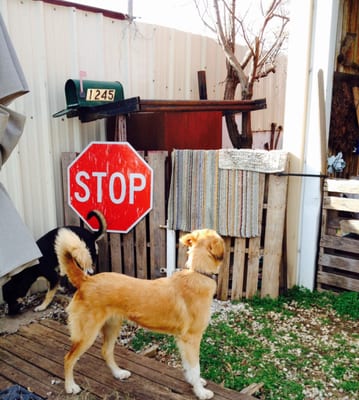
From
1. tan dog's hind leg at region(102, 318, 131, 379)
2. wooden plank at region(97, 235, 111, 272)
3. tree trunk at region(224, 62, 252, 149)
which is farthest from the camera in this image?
tree trunk at region(224, 62, 252, 149)

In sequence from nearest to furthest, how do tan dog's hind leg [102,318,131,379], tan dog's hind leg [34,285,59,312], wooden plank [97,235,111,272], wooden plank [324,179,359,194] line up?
tan dog's hind leg [102,318,131,379], wooden plank [324,179,359,194], tan dog's hind leg [34,285,59,312], wooden plank [97,235,111,272]

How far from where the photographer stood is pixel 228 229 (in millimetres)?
4230

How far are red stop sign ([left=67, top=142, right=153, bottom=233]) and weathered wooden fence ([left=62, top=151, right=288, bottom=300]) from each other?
0.11 meters

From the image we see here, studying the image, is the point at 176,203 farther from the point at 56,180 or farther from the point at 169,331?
the point at 169,331

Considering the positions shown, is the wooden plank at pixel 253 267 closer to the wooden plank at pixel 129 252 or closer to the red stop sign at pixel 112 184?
the red stop sign at pixel 112 184

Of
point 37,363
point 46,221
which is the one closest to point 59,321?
point 37,363

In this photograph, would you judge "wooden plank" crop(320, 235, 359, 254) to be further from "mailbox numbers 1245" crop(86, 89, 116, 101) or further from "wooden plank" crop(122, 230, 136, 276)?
"mailbox numbers 1245" crop(86, 89, 116, 101)

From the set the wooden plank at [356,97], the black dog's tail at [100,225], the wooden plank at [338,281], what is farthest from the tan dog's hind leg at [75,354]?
the wooden plank at [356,97]

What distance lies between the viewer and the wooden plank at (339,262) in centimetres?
414

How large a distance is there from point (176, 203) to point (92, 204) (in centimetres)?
110

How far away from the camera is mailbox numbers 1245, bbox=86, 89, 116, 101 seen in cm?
455

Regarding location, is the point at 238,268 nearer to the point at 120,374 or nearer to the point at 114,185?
the point at 114,185

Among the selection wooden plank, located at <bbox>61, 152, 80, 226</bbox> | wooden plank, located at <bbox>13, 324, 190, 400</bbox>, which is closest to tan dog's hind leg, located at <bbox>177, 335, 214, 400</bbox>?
wooden plank, located at <bbox>13, 324, 190, 400</bbox>

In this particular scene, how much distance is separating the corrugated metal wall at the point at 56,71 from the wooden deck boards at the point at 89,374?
1782 millimetres
